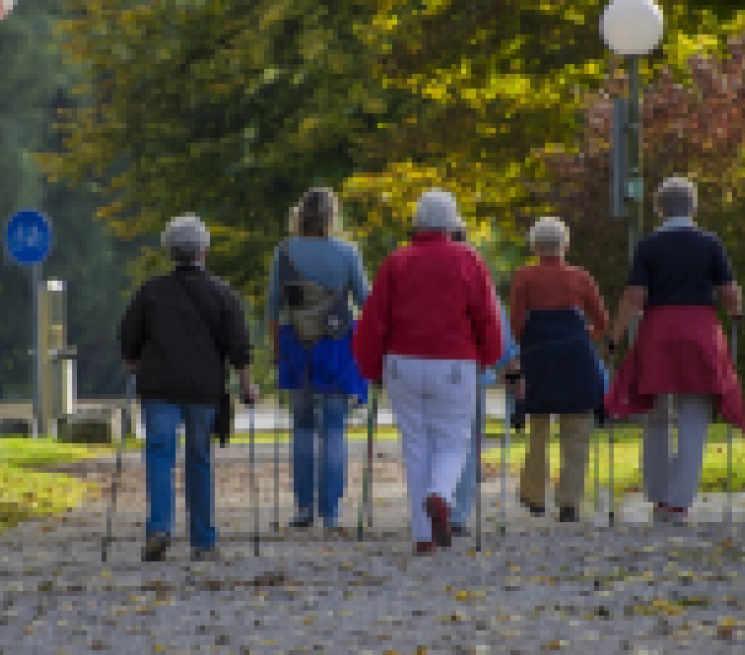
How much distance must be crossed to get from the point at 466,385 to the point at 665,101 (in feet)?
56.7

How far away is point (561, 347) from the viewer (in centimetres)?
1253

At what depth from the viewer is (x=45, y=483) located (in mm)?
16500

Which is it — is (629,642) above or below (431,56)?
below

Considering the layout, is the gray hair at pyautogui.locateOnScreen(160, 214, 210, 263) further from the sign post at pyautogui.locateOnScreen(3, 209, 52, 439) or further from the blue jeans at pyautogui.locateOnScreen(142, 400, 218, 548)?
the sign post at pyautogui.locateOnScreen(3, 209, 52, 439)

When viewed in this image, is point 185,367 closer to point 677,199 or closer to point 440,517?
point 440,517

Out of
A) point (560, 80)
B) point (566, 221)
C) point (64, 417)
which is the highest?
point (560, 80)

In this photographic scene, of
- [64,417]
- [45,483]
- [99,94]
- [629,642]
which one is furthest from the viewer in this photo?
[99,94]

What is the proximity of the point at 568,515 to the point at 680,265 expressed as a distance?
170cm

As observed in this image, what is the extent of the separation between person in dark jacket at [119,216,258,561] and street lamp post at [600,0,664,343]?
3999mm

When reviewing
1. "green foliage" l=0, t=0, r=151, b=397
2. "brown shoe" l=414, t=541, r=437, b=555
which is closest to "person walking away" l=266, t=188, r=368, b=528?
"brown shoe" l=414, t=541, r=437, b=555

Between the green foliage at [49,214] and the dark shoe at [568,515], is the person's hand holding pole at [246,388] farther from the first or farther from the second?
the green foliage at [49,214]

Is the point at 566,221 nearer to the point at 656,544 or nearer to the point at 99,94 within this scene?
the point at 99,94

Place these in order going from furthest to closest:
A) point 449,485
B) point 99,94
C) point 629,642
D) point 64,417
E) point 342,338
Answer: point 99,94, point 64,417, point 342,338, point 449,485, point 629,642

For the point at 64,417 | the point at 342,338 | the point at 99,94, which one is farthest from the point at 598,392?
→ the point at 99,94
